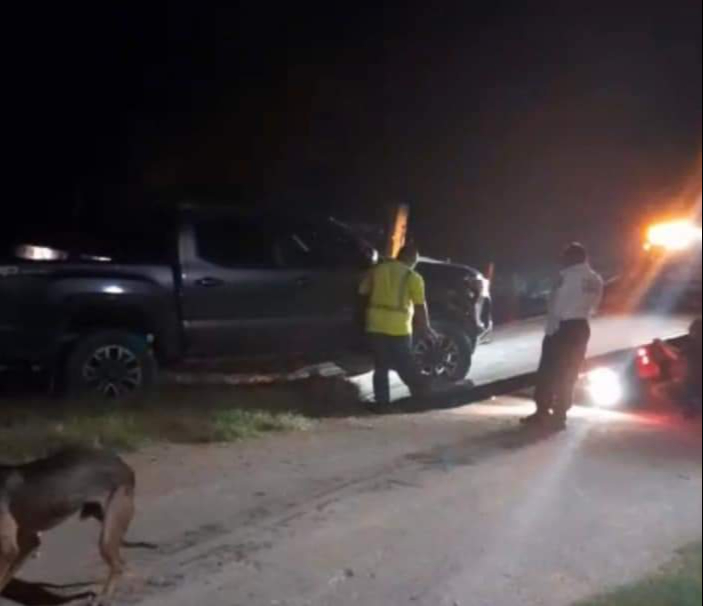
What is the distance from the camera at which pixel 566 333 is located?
7.32 meters

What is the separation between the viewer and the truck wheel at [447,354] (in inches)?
346

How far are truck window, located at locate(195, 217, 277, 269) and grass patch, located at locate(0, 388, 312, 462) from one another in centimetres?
96

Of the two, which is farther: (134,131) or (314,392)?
(134,131)

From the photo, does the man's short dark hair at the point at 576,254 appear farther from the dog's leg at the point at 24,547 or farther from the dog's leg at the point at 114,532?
the dog's leg at the point at 24,547

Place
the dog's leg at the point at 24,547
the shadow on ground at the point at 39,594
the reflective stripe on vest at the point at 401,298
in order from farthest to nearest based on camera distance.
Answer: the reflective stripe on vest at the point at 401,298 < the shadow on ground at the point at 39,594 < the dog's leg at the point at 24,547

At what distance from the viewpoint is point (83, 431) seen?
669 centimetres

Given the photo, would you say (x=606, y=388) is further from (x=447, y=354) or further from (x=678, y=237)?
(x=447, y=354)

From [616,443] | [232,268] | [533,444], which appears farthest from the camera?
[232,268]

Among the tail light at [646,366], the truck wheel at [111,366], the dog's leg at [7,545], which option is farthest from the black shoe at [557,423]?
the dog's leg at [7,545]

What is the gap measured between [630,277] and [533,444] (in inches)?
84.5

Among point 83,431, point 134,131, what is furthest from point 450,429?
point 134,131

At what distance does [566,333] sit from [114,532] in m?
3.74

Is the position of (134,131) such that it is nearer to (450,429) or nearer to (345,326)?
(345,326)

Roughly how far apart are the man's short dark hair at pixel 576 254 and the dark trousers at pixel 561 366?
374mm
